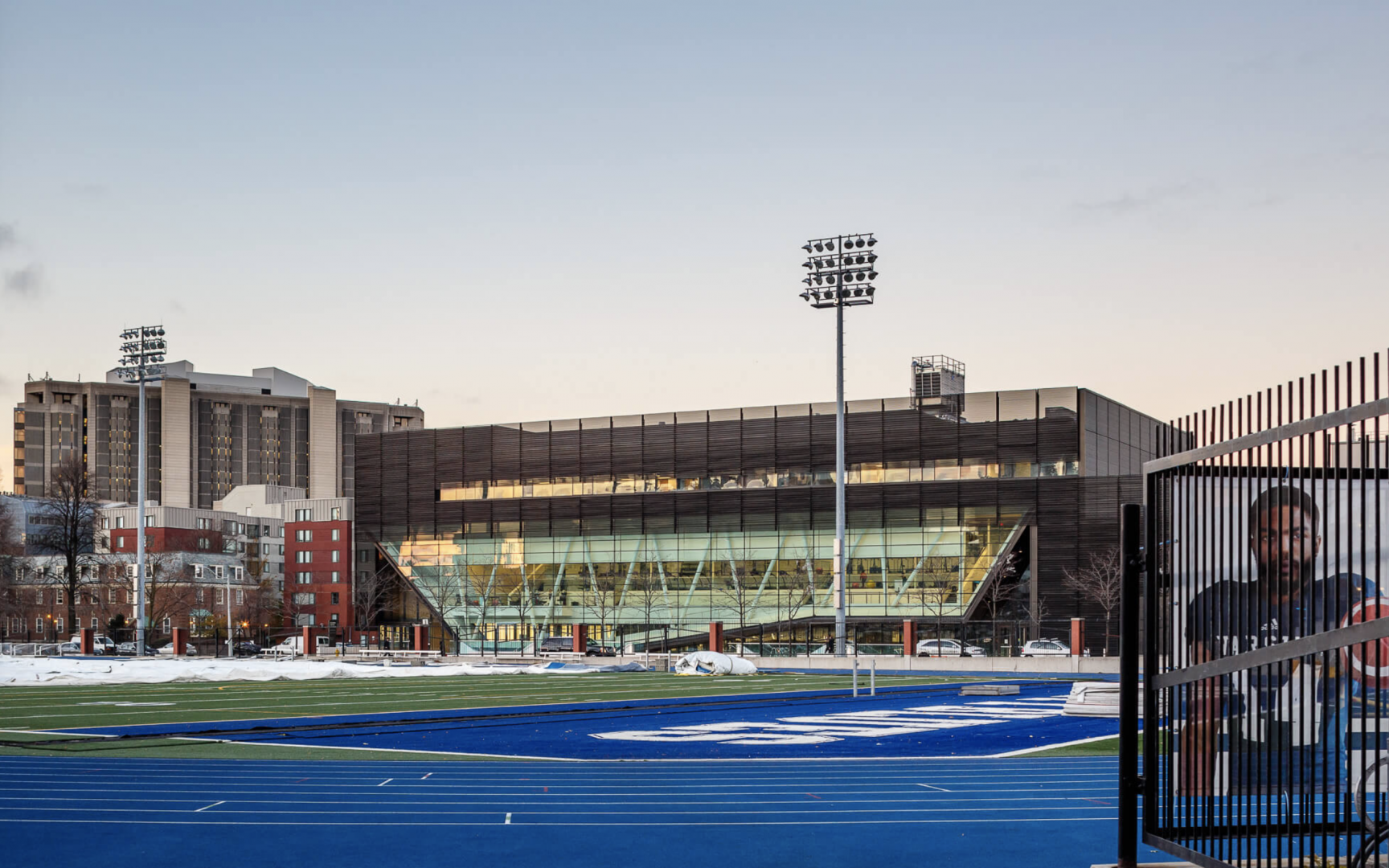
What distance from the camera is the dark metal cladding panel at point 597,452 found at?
294 feet

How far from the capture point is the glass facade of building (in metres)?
77.6

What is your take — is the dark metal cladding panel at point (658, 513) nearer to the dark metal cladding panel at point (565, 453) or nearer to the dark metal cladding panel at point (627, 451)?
the dark metal cladding panel at point (627, 451)

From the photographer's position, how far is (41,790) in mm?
15195

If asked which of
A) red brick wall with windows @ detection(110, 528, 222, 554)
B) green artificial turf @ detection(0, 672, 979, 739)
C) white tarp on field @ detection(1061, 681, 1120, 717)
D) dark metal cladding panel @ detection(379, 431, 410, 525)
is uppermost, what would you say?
dark metal cladding panel @ detection(379, 431, 410, 525)

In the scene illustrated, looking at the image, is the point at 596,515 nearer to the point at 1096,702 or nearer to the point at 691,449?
the point at 691,449

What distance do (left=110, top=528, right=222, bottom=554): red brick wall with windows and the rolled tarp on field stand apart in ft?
287

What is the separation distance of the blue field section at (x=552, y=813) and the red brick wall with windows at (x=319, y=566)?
374 feet

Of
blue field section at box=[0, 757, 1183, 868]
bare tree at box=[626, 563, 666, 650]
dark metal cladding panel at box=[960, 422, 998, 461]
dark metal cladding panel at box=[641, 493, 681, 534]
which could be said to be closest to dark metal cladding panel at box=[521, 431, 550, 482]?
dark metal cladding panel at box=[641, 493, 681, 534]

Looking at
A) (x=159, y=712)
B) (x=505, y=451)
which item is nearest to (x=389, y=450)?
(x=505, y=451)

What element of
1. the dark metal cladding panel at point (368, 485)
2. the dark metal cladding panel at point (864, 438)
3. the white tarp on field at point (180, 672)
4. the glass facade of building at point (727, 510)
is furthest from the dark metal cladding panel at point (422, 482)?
the white tarp on field at point (180, 672)

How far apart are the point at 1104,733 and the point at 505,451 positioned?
234 ft

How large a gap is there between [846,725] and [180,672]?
88.7 ft

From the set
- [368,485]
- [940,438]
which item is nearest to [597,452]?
[368,485]

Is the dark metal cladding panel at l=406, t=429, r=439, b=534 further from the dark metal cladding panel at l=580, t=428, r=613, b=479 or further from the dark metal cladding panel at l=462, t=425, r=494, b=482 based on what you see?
the dark metal cladding panel at l=580, t=428, r=613, b=479
